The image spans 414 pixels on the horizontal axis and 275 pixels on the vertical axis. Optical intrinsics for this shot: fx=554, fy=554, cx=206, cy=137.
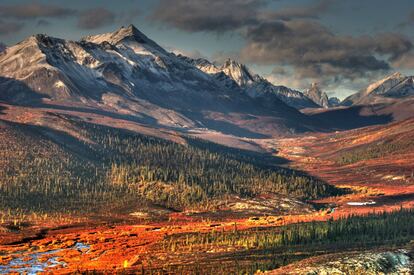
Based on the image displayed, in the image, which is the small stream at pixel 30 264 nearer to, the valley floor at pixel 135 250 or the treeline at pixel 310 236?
the valley floor at pixel 135 250

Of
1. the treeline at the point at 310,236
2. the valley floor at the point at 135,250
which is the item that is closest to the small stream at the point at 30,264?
the valley floor at the point at 135,250

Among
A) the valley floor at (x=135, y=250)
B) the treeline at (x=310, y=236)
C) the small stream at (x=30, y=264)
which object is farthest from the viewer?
the treeline at (x=310, y=236)

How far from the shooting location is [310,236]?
140m

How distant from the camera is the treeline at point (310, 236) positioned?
429ft

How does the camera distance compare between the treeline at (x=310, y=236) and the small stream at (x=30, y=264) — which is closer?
the small stream at (x=30, y=264)

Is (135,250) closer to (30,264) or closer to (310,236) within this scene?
(30,264)

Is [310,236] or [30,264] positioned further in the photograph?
[310,236]

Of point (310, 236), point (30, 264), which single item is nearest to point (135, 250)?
point (30, 264)

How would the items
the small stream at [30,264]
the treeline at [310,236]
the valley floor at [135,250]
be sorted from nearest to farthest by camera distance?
the valley floor at [135,250], the small stream at [30,264], the treeline at [310,236]

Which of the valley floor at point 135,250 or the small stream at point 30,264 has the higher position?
the valley floor at point 135,250

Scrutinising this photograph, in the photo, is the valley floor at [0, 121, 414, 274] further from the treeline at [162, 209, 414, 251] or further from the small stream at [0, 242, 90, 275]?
the treeline at [162, 209, 414, 251]

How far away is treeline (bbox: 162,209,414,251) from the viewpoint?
5153 inches

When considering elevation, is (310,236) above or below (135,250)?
above

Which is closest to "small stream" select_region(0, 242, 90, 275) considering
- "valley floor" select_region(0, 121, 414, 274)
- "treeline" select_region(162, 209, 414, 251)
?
"valley floor" select_region(0, 121, 414, 274)
